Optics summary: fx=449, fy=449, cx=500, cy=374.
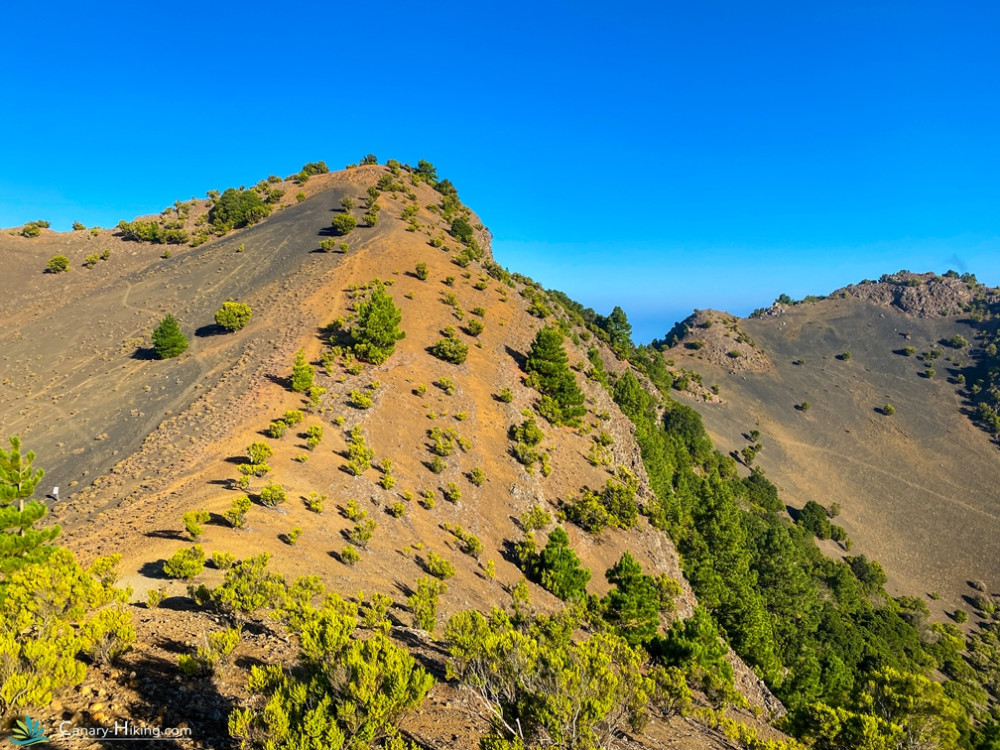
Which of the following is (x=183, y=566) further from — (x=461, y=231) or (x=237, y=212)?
(x=237, y=212)

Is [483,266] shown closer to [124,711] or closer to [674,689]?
[674,689]

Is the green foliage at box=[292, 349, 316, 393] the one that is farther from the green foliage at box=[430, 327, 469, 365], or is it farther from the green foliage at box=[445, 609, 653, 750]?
the green foliage at box=[445, 609, 653, 750]

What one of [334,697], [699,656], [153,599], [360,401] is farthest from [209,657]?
[360,401]

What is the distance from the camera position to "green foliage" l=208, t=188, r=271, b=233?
67.4 meters

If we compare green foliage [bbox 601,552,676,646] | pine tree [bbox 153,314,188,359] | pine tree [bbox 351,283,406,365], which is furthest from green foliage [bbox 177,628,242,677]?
pine tree [bbox 153,314,188,359]

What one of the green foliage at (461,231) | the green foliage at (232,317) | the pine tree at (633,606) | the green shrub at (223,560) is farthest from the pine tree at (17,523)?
the green foliage at (461,231)

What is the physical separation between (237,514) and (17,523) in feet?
25.4

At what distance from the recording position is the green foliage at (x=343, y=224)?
59.4m

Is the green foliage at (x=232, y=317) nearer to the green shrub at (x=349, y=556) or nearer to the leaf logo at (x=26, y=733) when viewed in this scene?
the green shrub at (x=349, y=556)

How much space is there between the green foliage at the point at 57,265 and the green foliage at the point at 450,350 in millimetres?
52045

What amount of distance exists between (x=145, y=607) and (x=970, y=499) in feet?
389

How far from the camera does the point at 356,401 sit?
111 feet

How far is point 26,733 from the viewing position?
27.0 ft

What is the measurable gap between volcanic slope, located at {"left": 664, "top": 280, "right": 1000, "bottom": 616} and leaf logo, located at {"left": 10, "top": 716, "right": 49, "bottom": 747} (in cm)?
8726
